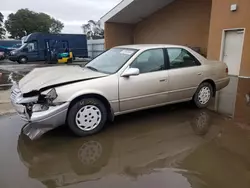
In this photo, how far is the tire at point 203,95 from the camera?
5.69m

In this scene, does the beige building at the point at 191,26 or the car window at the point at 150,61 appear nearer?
the car window at the point at 150,61

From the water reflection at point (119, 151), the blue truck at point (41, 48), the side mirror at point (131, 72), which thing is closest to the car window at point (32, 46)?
the blue truck at point (41, 48)

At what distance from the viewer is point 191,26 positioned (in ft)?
56.2

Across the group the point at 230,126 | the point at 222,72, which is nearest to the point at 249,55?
the point at 222,72

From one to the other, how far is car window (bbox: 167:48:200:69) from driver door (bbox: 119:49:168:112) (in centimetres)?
21

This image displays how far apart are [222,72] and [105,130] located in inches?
135

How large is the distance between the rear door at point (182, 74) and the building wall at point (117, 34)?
1471 cm

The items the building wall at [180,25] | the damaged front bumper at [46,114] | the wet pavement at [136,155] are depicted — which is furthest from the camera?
the building wall at [180,25]

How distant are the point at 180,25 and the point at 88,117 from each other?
15.5m

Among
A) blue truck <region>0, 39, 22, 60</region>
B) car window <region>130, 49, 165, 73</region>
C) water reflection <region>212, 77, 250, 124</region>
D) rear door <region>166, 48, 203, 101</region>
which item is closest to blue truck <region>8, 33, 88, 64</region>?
blue truck <region>0, 39, 22, 60</region>

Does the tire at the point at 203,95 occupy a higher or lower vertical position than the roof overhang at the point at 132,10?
lower

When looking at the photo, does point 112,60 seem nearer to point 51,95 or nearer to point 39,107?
point 51,95

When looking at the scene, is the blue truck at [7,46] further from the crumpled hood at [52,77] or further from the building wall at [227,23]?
the crumpled hood at [52,77]

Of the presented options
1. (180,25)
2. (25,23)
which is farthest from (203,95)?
(25,23)
